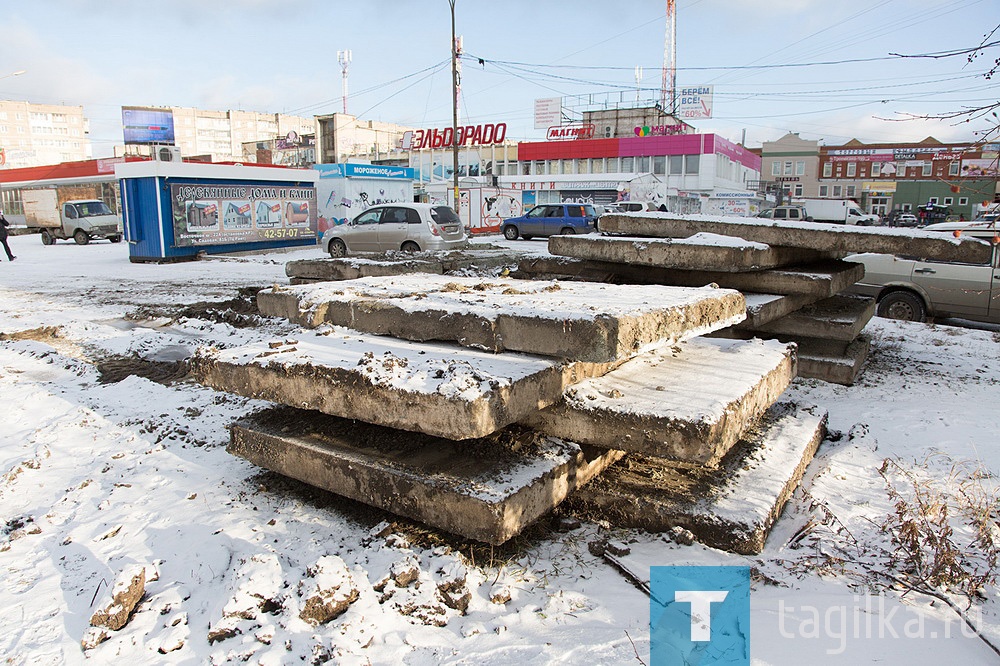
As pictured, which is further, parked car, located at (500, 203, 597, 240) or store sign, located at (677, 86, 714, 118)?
store sign, located at (677, 86, 714, 118)

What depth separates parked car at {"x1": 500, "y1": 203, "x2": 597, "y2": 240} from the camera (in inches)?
1032

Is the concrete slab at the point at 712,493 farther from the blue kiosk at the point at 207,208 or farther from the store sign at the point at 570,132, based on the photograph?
the store sign at the point at 570,132

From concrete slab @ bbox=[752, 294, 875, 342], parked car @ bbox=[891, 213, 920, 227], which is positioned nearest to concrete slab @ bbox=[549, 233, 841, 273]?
concrete slab @ bbox=[752, 294, 875, 342]

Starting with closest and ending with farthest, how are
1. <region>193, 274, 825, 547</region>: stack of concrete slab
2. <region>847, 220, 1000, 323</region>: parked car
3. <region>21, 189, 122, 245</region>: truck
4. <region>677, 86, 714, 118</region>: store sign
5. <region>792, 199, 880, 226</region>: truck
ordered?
<region>193, 274, 825, 547</region>: stack of concrete slab < <region>847, 220, 1000, 323</region>: parked car < <region>21, 189, 122, 245</region>: truck < <region>792, 199, 880, 226</region>: truck < <region>677, 86, 714, 118</region>: store sign

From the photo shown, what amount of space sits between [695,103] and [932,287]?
47.1 metres

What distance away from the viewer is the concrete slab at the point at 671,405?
9.44 ft

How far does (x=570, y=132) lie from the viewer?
150ft

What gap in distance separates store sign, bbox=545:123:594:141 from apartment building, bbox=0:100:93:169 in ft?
257

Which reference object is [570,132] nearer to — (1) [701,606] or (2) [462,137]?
(2) [462,137]

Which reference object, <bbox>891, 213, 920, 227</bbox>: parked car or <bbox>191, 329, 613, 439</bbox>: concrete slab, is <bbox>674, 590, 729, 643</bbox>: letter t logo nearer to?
<bbox>191, 329, 613, 439</bbox>: concrete slab

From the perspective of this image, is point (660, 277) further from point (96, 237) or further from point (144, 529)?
point (96, 237)

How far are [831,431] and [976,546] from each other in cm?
165

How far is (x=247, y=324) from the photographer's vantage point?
27.6 ft

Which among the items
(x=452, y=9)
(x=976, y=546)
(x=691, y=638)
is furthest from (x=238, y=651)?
(x=452, y=9)
